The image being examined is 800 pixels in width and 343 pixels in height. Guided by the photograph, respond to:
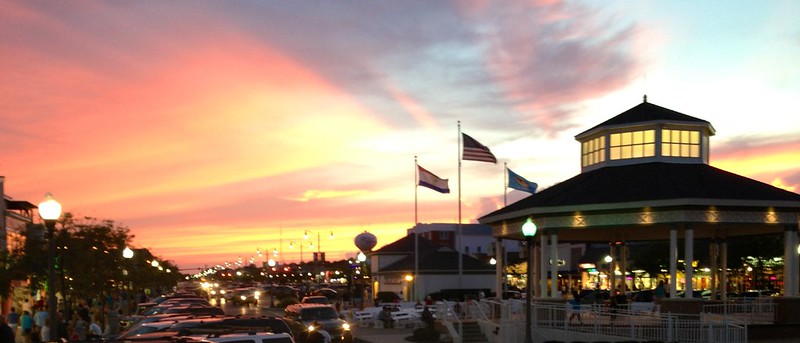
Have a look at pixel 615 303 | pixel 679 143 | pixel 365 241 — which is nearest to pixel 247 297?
pixel 365 241

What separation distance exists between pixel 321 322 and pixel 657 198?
43.4 ft

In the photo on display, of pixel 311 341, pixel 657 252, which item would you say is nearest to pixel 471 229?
pixel 657 252

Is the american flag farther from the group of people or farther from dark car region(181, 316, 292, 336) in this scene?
dark car region(181, 316, 292, 336)

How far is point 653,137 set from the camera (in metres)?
38.4

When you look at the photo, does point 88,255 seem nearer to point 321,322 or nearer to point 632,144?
point 321,322

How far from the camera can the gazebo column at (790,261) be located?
33.8m

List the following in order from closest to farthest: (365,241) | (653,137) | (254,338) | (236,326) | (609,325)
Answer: (254,338)
(236,326)
(609,325)
(653,137)
(365,241)

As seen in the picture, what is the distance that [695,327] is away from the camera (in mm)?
30812

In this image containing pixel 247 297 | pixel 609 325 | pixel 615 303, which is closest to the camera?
pixel 609 325

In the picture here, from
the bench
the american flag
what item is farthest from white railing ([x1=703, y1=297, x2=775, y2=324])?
the bench

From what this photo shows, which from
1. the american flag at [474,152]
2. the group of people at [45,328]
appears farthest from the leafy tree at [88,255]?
the american flag at [474,152]

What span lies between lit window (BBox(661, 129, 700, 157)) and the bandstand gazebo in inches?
1.7

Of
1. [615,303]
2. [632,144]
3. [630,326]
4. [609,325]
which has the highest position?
[632,144]

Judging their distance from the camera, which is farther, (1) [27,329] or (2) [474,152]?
(2) [474,152]
